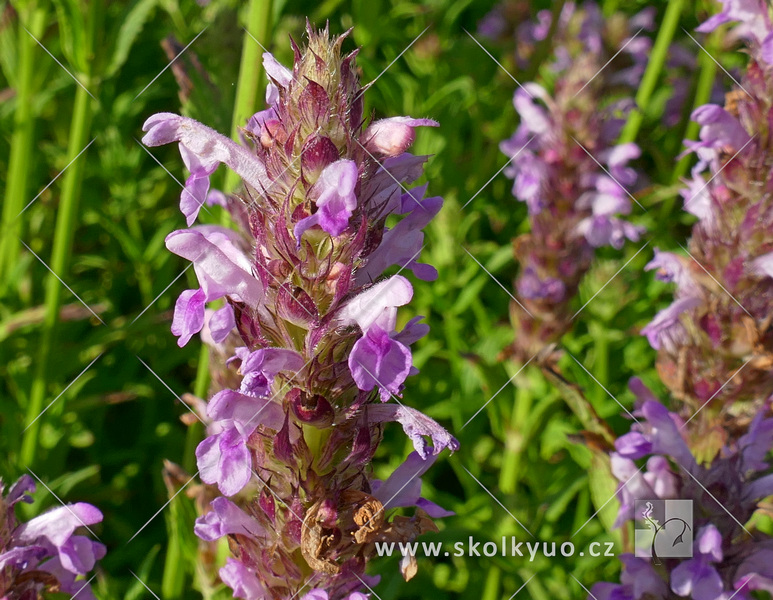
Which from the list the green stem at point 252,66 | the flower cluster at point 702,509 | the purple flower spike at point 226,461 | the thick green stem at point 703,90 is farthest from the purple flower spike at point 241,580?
the thick green stem at point 703,90

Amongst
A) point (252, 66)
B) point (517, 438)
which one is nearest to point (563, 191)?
point (517, 438)

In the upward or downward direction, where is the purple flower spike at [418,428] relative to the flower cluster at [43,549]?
downward

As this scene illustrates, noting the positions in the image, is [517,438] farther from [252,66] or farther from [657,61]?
[657,61]

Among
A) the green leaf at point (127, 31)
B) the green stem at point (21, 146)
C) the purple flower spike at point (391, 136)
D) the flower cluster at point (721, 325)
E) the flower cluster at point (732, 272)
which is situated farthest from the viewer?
the green stem at point (21, 146)

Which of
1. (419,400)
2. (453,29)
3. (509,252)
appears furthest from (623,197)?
(453,29)

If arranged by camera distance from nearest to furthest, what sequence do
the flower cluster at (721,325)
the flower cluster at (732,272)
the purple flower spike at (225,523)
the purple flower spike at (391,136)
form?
the purple flower spike at (391,136), the purple flower spike at (225,523), the flower cluster at (721,325), the flower cluster at (732,272)

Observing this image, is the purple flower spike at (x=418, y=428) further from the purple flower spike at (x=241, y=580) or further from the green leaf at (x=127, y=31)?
the green leaf at (x=127, y=31)
